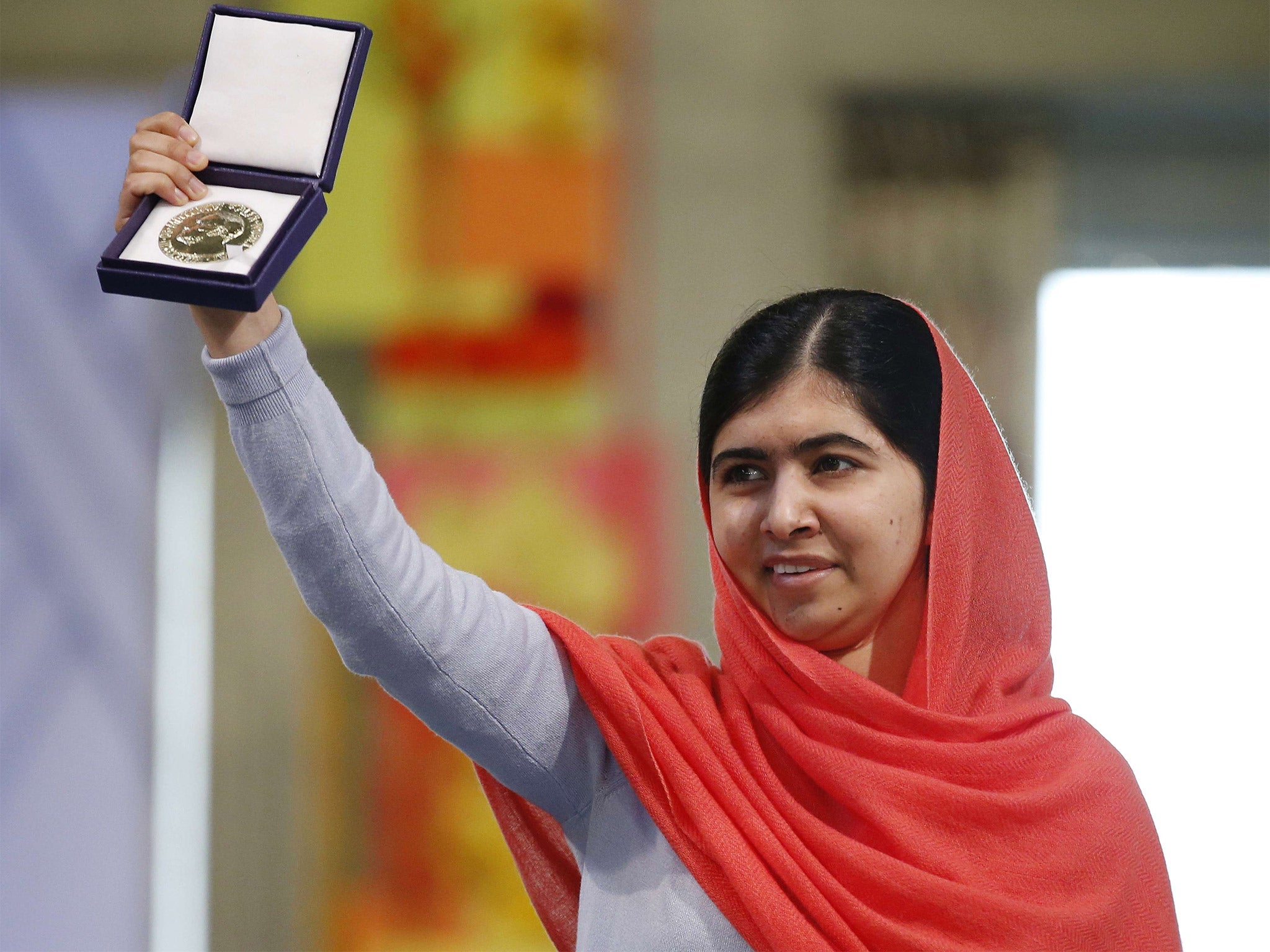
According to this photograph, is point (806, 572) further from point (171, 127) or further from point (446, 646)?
point (171, 127)

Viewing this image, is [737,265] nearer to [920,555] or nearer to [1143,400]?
[1143,400]

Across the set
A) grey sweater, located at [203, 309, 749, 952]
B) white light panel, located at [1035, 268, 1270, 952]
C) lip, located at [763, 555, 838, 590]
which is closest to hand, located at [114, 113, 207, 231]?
grey sweater, located at [203, 309, 749, 952]

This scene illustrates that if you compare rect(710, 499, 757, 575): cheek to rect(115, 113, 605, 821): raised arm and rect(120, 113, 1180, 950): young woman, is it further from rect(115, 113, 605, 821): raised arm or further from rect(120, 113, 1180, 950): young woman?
rect(115, 113, 605, 821): raised arm

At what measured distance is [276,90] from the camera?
3.25ft

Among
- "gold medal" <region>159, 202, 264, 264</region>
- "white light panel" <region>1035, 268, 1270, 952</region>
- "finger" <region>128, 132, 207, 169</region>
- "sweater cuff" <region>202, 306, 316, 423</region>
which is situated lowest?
"white light panel" <region>1035, 268, 1270, 952</region>

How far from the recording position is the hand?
951mm

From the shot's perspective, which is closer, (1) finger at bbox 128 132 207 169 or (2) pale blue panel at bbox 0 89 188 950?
(1) finger at bbox 128 132 207 169

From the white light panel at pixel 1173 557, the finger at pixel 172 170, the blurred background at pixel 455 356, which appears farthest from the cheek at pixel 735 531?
the white light panel at pixel 1173 557

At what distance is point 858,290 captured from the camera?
1.22 metres

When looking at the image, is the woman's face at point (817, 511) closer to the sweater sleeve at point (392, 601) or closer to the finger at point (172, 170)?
the sweater sleeve at point (392, 601)

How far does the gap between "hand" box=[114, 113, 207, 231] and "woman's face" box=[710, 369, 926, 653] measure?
0.51m

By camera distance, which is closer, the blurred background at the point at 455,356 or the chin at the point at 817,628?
the chin at the point at 817,628

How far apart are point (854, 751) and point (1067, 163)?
2150mm

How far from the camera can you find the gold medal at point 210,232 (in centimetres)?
90
